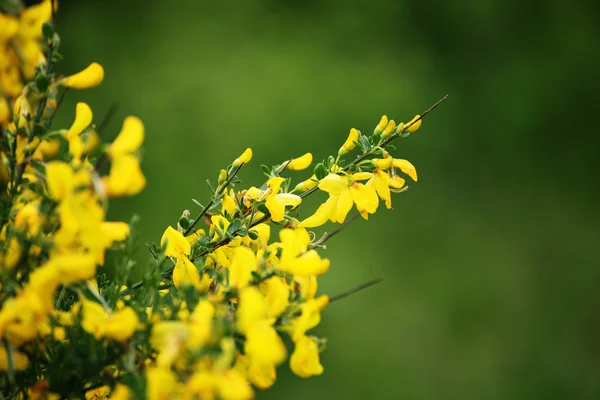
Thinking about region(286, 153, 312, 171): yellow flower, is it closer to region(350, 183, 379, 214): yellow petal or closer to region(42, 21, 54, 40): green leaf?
region(350, 183, 379, 214): yellow petal

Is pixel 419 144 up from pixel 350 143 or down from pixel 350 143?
down

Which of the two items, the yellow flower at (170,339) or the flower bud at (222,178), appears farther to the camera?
the flower bud at (222,178)

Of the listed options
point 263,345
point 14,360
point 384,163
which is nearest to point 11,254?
point 14,360

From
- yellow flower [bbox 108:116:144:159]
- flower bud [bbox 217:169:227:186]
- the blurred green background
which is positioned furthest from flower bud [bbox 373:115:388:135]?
the blurred green background

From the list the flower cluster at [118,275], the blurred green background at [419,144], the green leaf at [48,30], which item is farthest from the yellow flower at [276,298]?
the blurred green background at [419,144]

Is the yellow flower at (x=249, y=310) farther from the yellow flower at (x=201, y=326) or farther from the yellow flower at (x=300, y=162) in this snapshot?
the yellow flower at (x=300, y=162)

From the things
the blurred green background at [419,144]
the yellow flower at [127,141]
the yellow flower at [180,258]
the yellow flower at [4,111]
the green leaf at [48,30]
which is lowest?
the blurred green background at [419,144]

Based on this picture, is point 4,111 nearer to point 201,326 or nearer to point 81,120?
point 81,120
